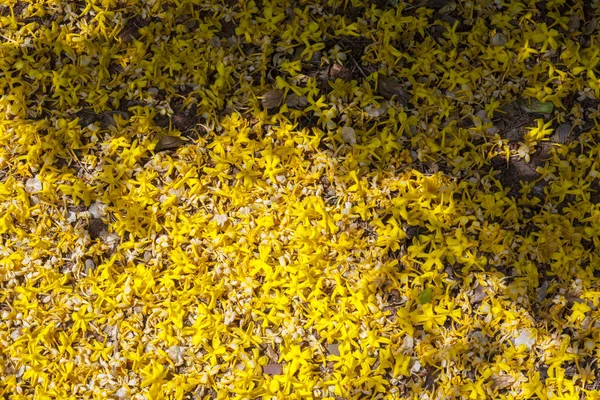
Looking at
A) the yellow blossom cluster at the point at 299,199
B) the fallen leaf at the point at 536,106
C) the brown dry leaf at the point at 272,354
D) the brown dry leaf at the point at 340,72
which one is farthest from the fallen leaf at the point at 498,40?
the brown dry leaf at the point at 272,354

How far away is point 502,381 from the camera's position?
2.35m

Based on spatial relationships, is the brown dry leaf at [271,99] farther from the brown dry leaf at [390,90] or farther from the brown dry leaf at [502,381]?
the brown dry leaf at [502,381]

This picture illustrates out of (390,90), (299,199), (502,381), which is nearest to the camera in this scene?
(502,381)

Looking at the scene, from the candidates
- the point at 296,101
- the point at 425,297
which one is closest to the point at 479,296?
the point at 425,297

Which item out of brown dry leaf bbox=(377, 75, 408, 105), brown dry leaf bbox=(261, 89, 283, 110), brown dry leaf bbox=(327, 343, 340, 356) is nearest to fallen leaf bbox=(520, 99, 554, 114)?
brown dry leaf bbox=(377, 75, 408, 105)

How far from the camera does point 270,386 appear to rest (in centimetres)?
237

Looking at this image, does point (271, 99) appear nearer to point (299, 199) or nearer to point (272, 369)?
point (299, 199)

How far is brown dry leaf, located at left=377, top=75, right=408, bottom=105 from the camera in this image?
2.70 m

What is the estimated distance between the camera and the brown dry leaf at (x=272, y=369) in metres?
2.40

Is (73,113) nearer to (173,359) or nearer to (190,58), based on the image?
(190,58)

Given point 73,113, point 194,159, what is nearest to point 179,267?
point 194,159

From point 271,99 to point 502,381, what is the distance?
141 cm

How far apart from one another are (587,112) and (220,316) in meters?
1.67

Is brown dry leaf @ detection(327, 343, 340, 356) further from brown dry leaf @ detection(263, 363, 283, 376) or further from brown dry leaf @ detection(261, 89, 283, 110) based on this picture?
brown dry leaf @ detection(261, 89, 283, 110)
